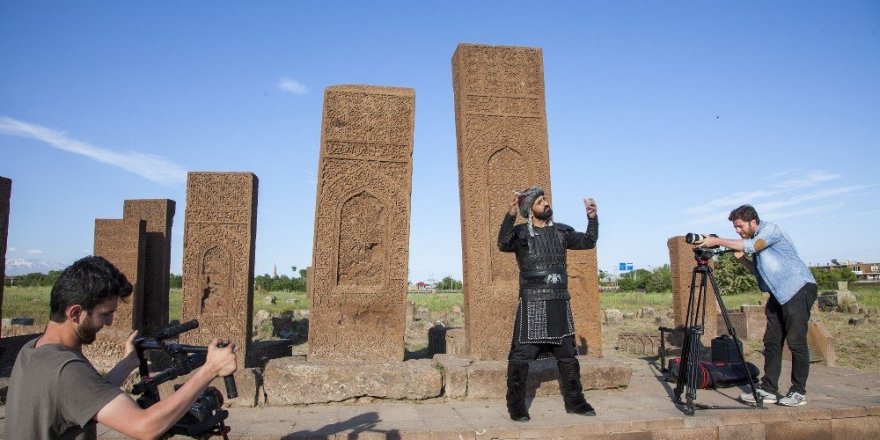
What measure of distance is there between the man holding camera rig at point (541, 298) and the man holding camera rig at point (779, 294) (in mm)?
1140

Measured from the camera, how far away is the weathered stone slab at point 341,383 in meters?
5.27

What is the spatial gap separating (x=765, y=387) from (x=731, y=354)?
0.78 metres

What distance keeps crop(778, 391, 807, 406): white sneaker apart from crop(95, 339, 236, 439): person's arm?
4.52 metres

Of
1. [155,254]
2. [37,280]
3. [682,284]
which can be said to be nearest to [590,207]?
[682,284]

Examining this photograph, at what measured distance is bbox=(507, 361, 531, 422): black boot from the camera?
450cm

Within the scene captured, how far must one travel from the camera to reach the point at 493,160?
6.65m

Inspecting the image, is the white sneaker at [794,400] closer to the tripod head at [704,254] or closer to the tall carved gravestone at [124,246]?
the tripod head at [704,254]

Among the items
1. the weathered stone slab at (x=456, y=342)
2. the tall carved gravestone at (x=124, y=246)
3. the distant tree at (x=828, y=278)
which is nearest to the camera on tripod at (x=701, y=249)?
the weathered stone slab at (x=456, y=342)

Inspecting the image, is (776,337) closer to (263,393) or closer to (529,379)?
(529,379)

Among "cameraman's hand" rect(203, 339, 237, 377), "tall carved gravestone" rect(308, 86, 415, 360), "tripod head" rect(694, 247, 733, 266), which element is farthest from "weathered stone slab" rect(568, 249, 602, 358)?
"cameraman's hand" rect(203, 339, 237, 377)

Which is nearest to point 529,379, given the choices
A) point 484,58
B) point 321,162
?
point 321,162

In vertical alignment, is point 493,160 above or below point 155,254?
above

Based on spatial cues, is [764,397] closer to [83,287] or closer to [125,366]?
[125,366]

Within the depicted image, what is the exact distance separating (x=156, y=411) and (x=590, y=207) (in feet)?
11.9
